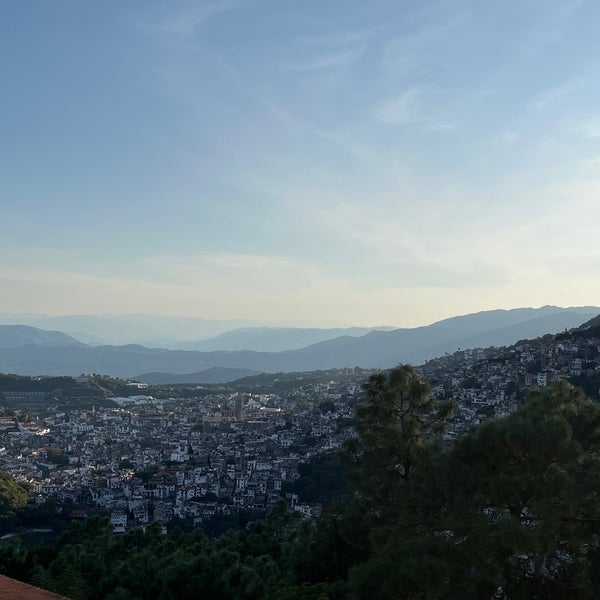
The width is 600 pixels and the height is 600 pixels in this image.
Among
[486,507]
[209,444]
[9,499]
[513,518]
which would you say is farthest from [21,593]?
[209,444]

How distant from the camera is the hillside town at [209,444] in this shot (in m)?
38.3

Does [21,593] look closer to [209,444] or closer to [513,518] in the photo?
[513,518]

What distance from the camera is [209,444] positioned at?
58875 millimetres

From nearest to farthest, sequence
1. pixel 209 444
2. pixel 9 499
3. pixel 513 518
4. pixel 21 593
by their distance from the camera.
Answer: pixel 513 518 → pixel 21 593 → pixel 9 499 → pixel 209 444

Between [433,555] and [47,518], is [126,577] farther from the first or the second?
[47,518]

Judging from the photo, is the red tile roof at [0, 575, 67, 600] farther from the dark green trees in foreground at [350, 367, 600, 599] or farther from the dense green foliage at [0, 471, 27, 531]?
the dense green foliage at [0, 471, 27, 531]

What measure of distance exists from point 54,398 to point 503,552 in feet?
329

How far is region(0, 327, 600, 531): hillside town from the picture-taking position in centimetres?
3834

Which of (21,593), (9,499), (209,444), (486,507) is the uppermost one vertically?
(486,507)

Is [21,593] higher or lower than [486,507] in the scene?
lower

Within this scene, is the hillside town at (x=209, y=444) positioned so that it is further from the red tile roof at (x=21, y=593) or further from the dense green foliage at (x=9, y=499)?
the red tile roof at (x=21, y=593)

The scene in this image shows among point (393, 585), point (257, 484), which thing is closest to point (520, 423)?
point (393, 585)

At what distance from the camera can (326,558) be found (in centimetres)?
1297

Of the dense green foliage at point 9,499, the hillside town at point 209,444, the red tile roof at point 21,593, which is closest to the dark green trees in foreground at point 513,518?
the red tile roof at point 21,593
